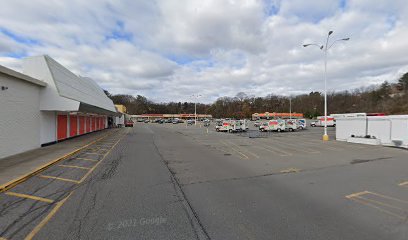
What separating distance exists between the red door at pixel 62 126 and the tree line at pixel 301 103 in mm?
90098

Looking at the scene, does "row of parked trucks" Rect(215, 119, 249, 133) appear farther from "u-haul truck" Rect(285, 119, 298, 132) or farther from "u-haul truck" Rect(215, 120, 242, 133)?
"u-haul truck" Rect(285, 119, 298, 132)

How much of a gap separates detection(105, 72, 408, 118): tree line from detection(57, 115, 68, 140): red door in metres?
90.1

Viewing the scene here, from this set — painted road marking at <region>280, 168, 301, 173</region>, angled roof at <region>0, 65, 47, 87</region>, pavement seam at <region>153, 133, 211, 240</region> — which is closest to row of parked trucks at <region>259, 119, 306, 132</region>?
painted road marking at <region>280, 168, 301, 173</region>

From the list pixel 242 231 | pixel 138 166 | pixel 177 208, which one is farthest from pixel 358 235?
pixel 138 166

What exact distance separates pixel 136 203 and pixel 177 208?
1.12m

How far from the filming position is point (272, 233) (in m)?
4.08

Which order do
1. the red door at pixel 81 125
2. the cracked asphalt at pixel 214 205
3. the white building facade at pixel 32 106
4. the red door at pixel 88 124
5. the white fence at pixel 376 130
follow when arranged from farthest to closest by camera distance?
the red door at pixel 88 124
the red door at pixel 81 125
the white fence at pixel 376 130
the white building facade at pixel 32 106
the cracked asphalt at pixel 214 205

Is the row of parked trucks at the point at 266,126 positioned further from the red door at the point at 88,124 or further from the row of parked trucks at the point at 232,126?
the red door at the point at 88,124

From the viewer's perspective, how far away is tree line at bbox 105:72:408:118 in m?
92.5

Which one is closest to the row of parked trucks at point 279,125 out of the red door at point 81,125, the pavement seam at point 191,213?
the red door at point 81,125

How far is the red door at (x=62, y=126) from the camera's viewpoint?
19.1 meters

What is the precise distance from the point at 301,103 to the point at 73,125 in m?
121

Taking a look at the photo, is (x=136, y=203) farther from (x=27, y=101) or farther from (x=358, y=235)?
(x=27, y=101)

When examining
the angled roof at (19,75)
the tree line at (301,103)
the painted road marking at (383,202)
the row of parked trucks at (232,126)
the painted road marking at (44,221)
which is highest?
the tree line at (301,103)
